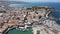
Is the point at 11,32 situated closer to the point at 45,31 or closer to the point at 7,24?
the point at 7,24

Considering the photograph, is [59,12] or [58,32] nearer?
[58,32]

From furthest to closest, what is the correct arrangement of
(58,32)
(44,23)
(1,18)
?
(1,18), (44,23), (58,32)

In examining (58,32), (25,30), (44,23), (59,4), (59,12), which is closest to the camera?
(58,32)

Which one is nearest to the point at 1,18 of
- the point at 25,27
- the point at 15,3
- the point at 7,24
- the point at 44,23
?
the point at 7,24

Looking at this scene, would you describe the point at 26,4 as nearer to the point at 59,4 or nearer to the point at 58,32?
the point at 59,4

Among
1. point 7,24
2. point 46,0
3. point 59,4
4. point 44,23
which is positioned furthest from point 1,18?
point 59,4

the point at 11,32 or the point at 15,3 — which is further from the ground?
the point at 15,3

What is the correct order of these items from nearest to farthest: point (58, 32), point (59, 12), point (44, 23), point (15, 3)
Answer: point (58, 32)
point (44, 23)
point (59, 12)
point (15, 3)

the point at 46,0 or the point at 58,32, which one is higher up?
the point at 46,0

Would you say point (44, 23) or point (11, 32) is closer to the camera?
point (11, 32)
